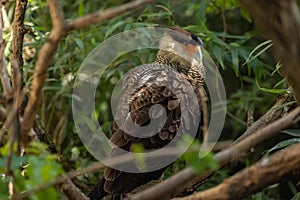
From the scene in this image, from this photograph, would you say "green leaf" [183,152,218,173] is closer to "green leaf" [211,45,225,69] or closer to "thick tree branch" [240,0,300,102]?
"thick tree branch" [240,0,300,102]

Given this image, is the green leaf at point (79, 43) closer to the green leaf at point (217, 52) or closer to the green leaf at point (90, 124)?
the green leaf at point (90, 124)

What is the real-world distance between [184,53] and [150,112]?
401 millimetres

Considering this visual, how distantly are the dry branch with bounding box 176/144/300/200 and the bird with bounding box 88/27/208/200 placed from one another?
684mm

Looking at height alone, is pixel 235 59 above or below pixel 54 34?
below

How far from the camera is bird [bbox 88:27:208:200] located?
66.1 inches

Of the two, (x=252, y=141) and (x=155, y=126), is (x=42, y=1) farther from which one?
(x=252, y=141)

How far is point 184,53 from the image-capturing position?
2057mm

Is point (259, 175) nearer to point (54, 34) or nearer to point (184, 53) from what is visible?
point (54, 34)

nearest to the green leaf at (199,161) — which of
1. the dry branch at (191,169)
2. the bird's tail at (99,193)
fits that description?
the dry branch at (191,169)

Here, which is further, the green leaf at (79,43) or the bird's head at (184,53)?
the green leaf at (79,43)

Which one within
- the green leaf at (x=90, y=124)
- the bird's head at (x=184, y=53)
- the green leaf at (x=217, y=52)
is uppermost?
the bird's head at (x=184, y=53)

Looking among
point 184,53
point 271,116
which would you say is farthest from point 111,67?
point 271,116

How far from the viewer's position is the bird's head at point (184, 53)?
2.00 meters

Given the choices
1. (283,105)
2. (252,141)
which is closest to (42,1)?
(283,105)
